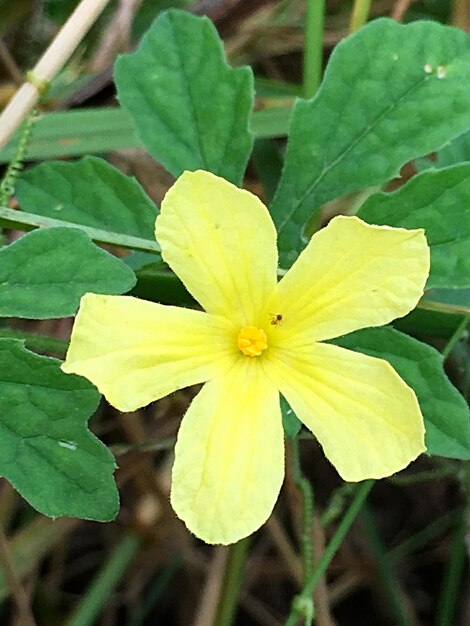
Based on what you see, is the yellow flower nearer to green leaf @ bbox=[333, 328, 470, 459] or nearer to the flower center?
the flower center

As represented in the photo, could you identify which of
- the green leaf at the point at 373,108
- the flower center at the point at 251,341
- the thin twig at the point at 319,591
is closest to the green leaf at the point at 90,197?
the green leaf at the point at 373,108

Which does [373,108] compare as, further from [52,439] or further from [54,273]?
[52,439]

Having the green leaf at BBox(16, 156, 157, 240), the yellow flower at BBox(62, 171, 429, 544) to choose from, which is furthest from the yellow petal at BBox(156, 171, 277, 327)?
the green leaf at BBox(16, 156, 157, 240)

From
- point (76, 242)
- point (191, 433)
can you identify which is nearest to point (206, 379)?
point (191, 433)

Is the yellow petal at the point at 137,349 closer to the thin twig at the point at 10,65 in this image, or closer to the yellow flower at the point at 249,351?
the yellow flower at the point at 249,351

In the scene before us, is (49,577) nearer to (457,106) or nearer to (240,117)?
(240,117)
